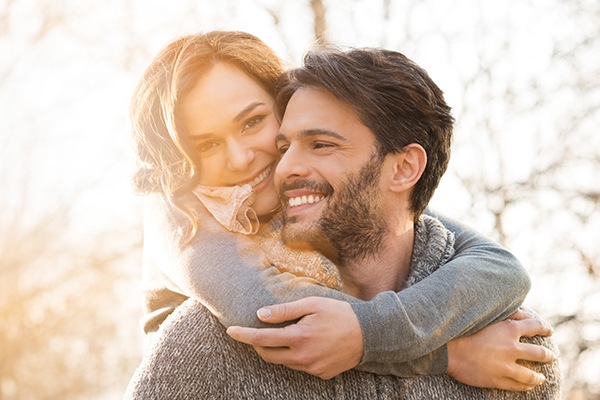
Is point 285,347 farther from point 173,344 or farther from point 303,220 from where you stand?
point 303,220

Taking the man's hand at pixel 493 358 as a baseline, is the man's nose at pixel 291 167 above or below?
above

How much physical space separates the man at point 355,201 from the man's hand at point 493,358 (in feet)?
0.19

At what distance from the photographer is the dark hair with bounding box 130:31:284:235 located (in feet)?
9.57

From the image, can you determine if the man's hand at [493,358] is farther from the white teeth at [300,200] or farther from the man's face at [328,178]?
the white teeth at [300,200]

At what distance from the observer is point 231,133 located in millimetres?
2916

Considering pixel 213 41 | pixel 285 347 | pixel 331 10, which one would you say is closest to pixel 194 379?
pixel 285 347

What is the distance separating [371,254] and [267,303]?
63 cm

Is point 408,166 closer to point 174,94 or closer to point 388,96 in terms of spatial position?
point 388,96

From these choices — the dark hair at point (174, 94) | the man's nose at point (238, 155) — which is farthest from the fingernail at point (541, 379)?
the dark hair at point (174, 94)

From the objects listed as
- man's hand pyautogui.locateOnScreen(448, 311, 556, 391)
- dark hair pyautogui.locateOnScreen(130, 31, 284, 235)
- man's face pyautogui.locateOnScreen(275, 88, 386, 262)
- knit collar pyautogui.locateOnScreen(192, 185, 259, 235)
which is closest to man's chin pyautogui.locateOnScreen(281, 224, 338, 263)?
man's face pyautogui.locateOnScreen(275, 88, 386, 262)

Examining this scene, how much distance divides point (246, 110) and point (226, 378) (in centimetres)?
88

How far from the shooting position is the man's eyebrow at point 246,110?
2908mm

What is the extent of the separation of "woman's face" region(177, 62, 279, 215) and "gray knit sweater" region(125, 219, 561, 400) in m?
0.46

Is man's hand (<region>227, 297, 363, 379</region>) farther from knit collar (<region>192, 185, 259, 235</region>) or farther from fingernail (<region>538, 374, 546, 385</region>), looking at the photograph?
fingernail (<region>538, 374, 546, 385</region>)
